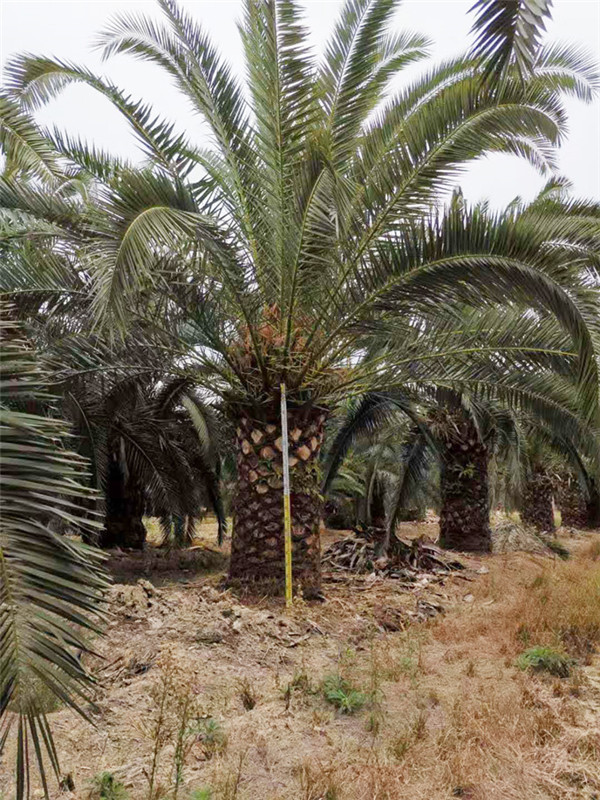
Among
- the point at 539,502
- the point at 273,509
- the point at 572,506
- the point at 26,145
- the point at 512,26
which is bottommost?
the point at 572,506

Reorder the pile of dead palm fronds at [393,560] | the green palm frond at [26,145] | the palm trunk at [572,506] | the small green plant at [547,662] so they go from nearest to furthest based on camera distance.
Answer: the small green plant at [547,662] < the green palm frond at [26,145] < the pile of dead palm fronds at [393,560] < the palm trunk at [572,506]

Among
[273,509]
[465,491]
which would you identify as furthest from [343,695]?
[465,491]

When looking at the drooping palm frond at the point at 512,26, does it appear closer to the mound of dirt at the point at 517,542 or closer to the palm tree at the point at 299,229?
the palm tree at the point at 299,229

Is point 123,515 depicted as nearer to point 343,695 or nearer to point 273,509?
point 273,509

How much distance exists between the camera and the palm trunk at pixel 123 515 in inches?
460

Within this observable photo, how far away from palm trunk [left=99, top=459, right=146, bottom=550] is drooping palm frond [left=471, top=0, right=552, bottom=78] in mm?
10189

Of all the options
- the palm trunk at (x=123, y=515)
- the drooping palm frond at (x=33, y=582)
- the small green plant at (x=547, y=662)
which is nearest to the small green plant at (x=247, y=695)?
the small green plant at (x=547, y=662)

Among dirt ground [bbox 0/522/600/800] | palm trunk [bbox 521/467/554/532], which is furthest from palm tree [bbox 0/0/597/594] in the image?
palm trunk [bbox 521/467/554/532]

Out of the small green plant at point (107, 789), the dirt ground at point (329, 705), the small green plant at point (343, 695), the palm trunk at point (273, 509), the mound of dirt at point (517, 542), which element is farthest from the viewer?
the mound of dirt at point (517, 542)

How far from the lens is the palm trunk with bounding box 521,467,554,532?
17.5 metres

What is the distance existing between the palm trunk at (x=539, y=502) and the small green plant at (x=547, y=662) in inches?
531

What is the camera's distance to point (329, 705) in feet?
13.2

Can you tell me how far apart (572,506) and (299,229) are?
785 inches

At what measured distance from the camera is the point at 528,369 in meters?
6.92
